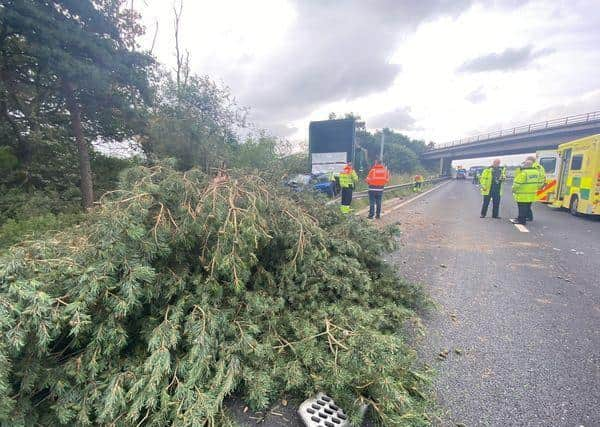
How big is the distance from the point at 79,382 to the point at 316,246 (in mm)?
1942

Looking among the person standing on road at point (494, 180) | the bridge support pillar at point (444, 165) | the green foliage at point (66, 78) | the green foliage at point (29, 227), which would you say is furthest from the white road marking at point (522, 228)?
the bridge support pillar at point (444, 165)

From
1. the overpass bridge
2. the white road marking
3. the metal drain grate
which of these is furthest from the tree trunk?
the overpass bridge

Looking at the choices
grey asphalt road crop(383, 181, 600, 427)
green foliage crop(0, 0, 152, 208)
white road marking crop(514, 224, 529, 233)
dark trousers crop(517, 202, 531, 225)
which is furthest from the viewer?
dark trousers crop(517, 202, 531, 225)

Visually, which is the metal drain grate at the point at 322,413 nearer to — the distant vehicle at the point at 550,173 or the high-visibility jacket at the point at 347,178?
the high-visibility jacket at the point at 347,178

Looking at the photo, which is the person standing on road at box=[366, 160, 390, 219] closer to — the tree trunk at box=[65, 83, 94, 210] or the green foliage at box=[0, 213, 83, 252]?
the green foliage at box=[0, 213, 83, 252]

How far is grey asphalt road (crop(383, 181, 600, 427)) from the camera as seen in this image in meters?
1.79

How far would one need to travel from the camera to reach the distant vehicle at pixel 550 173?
11004 millimetres

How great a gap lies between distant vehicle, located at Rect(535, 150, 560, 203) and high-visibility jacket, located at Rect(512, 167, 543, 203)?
550cm

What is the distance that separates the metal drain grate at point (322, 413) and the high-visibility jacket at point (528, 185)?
786 cm

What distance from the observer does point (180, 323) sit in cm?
191

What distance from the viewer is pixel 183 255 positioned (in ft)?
7.27

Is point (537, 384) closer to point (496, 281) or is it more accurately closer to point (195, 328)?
point (496, 281)

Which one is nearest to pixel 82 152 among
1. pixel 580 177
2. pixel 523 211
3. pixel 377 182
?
pixel 377 182

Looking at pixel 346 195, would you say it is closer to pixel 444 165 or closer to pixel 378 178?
pixel 378 178
